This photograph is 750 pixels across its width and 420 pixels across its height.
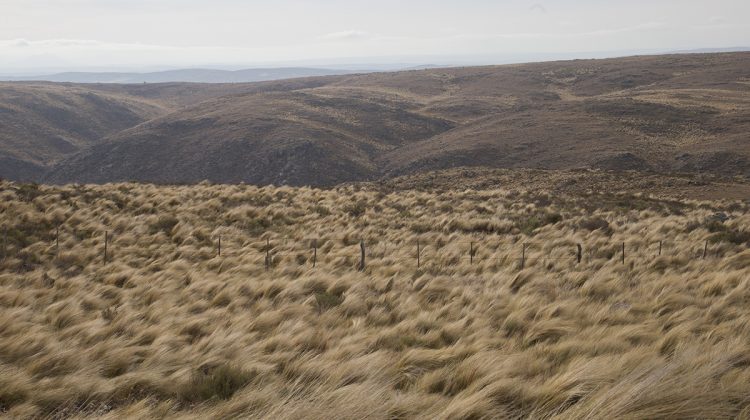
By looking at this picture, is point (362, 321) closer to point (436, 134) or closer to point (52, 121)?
point (436, 134)

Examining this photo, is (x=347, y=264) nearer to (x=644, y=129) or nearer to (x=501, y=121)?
(x=644, y=129)

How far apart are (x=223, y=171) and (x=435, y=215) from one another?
4953 cm

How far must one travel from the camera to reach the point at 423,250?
50.0 feet

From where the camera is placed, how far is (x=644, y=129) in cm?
6188

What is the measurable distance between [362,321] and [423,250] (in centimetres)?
790

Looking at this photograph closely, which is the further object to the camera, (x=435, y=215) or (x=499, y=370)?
(x=435, y=215)

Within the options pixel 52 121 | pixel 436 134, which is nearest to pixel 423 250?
pixel 436 134

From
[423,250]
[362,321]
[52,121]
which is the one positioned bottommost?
[423,250]

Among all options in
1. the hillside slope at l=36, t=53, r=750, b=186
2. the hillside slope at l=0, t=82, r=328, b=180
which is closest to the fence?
the hillside slope at l=36, t=53, r=750, b=186

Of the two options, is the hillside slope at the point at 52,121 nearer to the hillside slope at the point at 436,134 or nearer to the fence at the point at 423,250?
the hillside slope at the point at 436,134

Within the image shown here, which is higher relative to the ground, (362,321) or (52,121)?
(52,121)

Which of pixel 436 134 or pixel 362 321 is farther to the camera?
pixel 436 134

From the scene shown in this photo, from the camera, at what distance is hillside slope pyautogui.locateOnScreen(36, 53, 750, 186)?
56.4m

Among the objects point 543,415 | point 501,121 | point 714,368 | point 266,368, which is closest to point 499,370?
point 543,415
